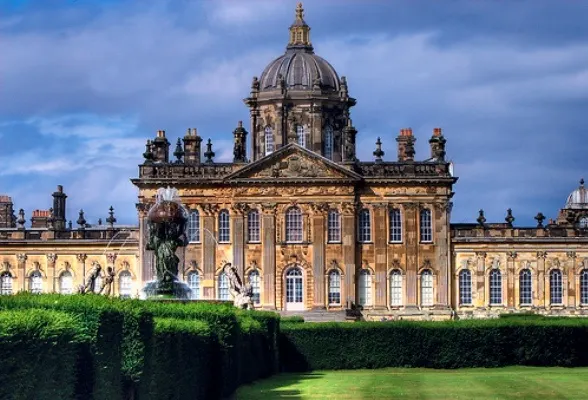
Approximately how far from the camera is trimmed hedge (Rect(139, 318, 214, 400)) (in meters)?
27.7

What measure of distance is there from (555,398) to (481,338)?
1453 centimetres

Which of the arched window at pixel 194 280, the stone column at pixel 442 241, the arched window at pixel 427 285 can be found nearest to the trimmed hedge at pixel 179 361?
the arched window at pixel 194 280

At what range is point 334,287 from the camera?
71.8 meters

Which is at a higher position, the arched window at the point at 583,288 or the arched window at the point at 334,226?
the arched window at the point at 334,226

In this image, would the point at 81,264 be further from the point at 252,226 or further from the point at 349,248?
the point at 349,248

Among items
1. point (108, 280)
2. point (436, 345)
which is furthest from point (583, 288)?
point (108, 280)

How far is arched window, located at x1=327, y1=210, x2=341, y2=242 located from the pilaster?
2730mm

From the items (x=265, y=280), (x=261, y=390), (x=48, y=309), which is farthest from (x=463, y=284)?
(x=48, y=309)

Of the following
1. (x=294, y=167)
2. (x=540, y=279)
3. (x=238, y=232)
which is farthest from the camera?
(x=540, y=279)

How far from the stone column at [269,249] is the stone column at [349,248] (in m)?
3.41

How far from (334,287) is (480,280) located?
7513 mm

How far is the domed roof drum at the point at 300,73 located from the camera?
7719 centimetres

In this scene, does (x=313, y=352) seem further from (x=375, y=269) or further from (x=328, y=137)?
Answer: (x=328, y=137)

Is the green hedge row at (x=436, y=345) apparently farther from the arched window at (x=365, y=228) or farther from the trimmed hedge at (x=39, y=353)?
the trimmed hedge at (x=39, y=353)
